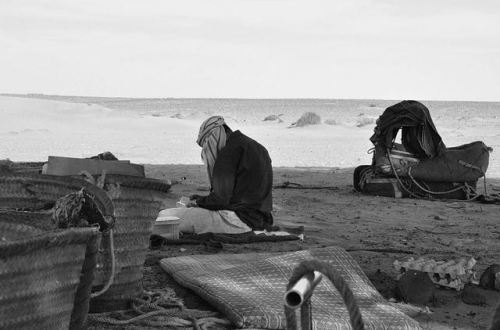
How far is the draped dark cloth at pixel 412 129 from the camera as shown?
36.3ft

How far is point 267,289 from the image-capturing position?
5074mm

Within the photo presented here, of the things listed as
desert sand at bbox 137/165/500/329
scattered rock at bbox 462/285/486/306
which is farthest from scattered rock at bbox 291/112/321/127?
scattered rock at bbox 462/285/486/306

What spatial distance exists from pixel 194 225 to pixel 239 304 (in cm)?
267

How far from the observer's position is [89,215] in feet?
11.1

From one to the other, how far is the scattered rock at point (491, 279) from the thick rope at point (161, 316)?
198 cm

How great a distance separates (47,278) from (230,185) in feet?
14.2

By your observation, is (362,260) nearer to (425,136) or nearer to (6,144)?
(425,136)

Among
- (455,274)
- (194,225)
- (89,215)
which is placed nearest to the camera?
(89,215)

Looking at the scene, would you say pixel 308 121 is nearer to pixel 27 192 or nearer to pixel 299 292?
pixel 27 192

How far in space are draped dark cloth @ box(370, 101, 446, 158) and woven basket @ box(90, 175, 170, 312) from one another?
6772 mm

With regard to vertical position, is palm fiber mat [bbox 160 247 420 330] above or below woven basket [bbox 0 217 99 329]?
below

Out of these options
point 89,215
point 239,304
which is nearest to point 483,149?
point 239,304

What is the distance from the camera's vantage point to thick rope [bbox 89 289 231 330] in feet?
14.7

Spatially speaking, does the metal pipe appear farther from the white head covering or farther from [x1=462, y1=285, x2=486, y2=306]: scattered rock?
the white head covering
